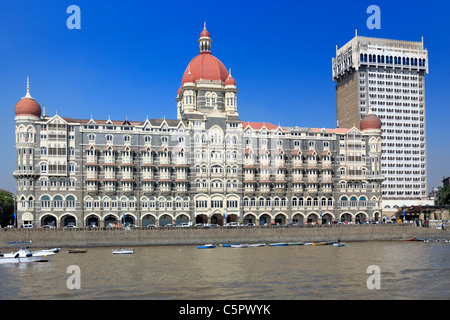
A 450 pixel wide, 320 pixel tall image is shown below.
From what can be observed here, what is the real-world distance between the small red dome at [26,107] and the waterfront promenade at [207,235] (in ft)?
88.2

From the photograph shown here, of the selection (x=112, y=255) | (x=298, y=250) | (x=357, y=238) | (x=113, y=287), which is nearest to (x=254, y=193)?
(x=357, y=238)

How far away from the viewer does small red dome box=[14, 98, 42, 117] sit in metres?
113

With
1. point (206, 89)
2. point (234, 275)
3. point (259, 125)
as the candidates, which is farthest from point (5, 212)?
point (234, 275)

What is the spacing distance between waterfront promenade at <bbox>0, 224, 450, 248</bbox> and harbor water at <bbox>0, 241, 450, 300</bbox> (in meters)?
12.5

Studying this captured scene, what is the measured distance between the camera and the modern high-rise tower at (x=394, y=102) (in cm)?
17562

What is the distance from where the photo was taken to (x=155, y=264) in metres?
72.4

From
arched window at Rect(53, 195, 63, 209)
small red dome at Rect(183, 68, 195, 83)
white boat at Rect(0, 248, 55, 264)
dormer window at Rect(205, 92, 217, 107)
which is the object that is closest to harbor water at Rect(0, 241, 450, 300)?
white boat at Rect(0, 248, 55, 264)

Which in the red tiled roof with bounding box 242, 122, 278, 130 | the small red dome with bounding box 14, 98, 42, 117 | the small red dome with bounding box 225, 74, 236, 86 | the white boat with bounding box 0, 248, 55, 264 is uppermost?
the small red dome with bounding box 225, 74, 236, 86

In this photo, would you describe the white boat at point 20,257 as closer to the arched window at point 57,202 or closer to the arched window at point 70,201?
the arched window at point 57,202

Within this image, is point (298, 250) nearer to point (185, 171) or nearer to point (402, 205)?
point (185, 171)

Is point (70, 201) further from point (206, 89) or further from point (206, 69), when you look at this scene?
point (206, 69)

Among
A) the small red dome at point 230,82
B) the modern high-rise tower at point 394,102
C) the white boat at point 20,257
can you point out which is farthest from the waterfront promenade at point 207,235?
the modern high-rise tower at point 394,102

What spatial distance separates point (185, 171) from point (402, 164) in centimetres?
8943

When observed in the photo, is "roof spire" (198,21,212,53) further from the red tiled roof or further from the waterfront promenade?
the waterfront promenade
